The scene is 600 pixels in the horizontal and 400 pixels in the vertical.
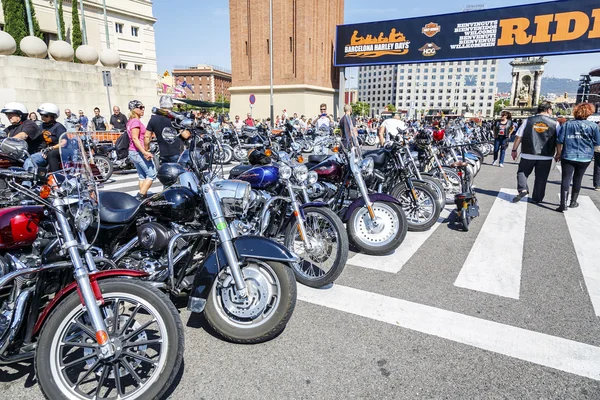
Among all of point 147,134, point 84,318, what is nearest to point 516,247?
point 84,318

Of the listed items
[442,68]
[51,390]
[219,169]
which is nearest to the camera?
[51,390]

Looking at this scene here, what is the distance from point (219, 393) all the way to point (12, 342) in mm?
1238

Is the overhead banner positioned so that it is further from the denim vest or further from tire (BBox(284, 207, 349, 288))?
tire (BBox(284, 207, 349, 288))

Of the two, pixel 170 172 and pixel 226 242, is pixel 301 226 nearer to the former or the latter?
pixel 226 242

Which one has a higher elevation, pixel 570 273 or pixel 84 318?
pixel 84 318

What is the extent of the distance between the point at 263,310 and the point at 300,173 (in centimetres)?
148

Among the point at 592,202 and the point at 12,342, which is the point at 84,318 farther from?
the point at 592,202

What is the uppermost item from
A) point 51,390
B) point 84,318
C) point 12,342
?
point 84,318

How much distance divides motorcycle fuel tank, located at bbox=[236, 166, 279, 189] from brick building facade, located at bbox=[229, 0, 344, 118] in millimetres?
29494

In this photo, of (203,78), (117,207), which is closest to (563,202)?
(117,207)

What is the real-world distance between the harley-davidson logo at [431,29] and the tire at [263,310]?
26.8 m

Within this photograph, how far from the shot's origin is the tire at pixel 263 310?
272cm

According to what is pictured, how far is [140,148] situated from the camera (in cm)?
670

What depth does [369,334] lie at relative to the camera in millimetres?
3000
